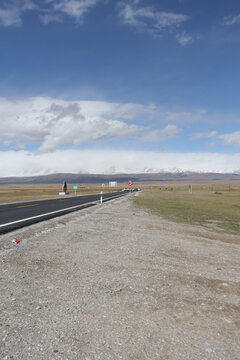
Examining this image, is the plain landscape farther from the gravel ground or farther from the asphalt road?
the asphalt road

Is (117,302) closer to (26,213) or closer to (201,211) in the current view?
(26,213)

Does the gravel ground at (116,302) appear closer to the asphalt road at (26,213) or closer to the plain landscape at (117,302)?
the plain landscape at (117,302)

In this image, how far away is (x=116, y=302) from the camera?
4598 mm

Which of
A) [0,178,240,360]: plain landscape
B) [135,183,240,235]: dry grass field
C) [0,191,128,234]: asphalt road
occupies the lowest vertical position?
[135,183,240,235]: dry grass field

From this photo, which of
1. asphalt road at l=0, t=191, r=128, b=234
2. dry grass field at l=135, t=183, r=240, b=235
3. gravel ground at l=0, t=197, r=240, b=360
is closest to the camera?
gravel ground at l=0, t=197, r=240, b=360

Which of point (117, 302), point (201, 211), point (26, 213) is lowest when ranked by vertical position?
point (201, 211)

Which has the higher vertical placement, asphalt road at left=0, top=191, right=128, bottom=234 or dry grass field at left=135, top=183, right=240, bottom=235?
asphalt road at left=0, top=191, right=128, bottom=234

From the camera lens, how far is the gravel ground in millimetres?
3367

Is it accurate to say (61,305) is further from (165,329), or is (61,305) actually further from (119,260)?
(119,260)

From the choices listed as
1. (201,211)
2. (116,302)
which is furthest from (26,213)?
(201,211)

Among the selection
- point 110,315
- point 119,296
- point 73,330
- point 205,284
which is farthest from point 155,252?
point 73,330

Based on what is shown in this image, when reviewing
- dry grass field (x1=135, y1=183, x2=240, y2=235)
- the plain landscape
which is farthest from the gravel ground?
dry grass field (x1=135, y1=183, x2=240, y2=235)

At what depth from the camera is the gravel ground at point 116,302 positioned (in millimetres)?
3367

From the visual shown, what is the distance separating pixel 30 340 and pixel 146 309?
1993 mm
